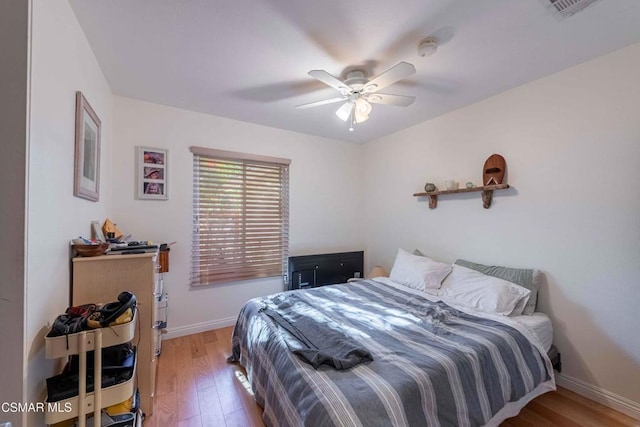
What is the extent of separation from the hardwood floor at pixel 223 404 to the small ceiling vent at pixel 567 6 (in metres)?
2.46

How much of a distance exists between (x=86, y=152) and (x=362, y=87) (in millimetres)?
1941

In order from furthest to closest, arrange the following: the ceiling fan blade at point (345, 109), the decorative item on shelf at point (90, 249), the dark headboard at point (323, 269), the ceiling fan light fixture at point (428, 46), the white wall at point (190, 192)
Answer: the dark headboard at point (323, 269) → the white wall at point (190, 192) → the ceiling fan blade at point (345, 109) → the ceiling fan light fixture at point (428, 46) → the decorative item on shelf at point (90, 249)

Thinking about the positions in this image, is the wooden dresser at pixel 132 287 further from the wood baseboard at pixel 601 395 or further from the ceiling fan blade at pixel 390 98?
the wood baseboard at pixel 601 395

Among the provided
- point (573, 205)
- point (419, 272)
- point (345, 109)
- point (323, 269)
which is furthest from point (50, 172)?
point (573, 205)

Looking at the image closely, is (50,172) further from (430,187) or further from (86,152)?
(430,187)

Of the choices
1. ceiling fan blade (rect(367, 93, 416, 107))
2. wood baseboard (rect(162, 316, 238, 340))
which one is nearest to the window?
wood baseboard (rect(162, 316, 238, 340))

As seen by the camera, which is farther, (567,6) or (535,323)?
(535,323)

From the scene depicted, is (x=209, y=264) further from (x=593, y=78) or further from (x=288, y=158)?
(x=593, y=78)

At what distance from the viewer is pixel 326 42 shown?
166cm

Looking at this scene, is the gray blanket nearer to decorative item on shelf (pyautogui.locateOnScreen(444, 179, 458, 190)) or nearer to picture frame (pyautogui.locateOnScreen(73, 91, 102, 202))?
picture frame (pyautogui.locateOnScreen(73, 91, 102, 202))

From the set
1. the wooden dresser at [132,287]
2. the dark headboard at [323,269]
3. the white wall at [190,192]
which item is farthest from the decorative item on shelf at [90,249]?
the dark headboard at [323,269]

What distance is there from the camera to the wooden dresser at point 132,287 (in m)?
1.49

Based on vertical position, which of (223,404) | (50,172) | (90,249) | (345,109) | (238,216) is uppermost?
(345,109)

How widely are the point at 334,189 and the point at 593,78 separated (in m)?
2.69
